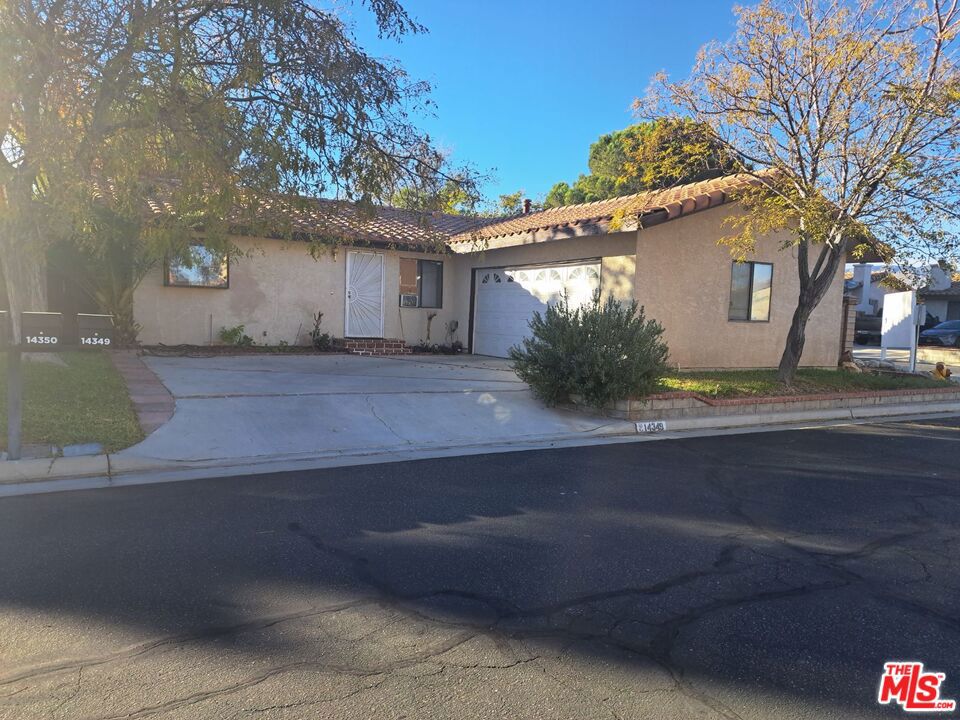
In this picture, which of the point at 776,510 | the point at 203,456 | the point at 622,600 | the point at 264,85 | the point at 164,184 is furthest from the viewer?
the point at 164,184

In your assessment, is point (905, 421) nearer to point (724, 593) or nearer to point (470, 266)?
point (724, 593)

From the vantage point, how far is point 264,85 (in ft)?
25.6

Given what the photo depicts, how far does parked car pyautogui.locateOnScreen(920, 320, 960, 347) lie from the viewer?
3198 centimetres

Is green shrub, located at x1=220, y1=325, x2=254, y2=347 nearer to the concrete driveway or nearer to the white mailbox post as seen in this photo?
the concrete driveway

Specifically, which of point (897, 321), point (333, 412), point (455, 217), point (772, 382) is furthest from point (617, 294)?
point (897, 321)

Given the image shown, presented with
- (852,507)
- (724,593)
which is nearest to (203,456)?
(724,593)

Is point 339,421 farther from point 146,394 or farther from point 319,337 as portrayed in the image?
point 319,337

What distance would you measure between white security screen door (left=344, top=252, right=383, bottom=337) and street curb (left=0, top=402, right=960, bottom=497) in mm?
9487

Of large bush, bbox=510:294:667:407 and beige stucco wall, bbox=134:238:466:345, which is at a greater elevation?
beige stucco wall, bbox=134:238:466:345

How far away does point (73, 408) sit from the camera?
8.07m

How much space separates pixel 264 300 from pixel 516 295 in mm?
6276

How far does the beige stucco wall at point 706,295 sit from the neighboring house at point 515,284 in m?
0.03

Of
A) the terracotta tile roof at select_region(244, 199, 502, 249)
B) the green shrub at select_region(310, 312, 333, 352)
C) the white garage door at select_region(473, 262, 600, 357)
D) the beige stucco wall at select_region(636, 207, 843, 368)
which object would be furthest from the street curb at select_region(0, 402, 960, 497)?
the green shrub at select_region(310, 312, 333, 352)

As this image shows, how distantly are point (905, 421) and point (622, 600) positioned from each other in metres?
10.3
